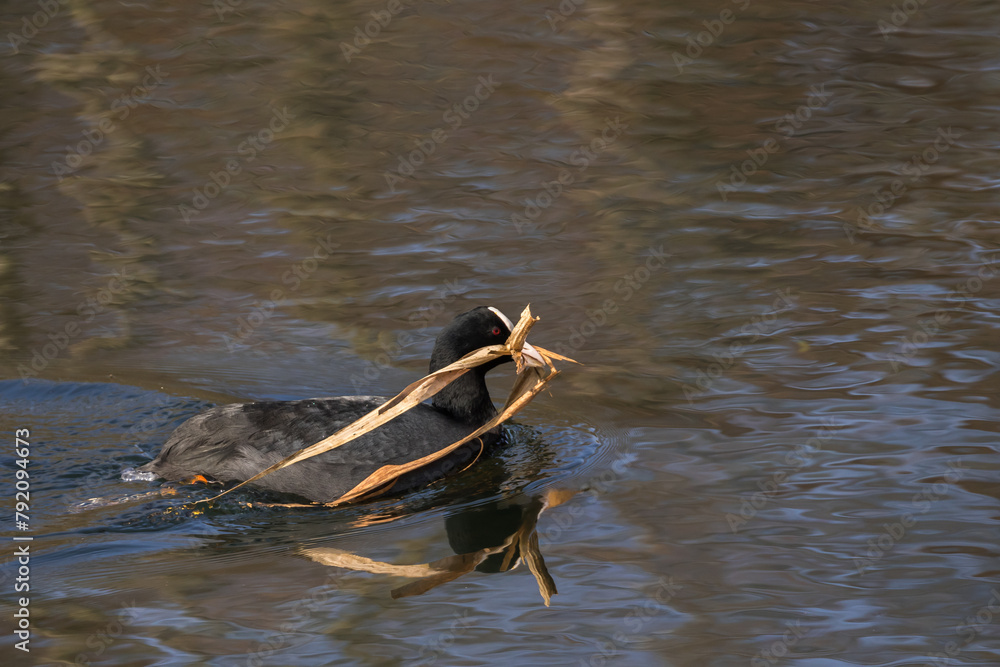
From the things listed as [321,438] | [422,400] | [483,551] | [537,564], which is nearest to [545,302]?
[422,400]

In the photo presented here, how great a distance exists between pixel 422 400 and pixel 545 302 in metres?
3.01

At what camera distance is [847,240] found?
9.95 meters

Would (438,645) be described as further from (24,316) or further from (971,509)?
(24,316)

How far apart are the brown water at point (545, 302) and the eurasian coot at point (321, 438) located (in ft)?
0.83

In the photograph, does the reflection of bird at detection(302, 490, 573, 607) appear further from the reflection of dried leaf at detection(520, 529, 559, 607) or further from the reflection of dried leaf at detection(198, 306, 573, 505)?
the reflection of dried leaf at detection(198, 306, 573, 505)

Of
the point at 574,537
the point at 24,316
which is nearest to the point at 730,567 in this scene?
the point at 574,537

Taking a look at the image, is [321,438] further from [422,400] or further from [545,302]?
[545,302]

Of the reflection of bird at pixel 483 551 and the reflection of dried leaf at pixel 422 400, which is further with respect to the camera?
the reflection of dried leaf at pixel 422 400

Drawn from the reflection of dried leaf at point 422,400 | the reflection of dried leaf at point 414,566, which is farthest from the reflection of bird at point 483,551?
the reflection of dried leaf at point 422,400

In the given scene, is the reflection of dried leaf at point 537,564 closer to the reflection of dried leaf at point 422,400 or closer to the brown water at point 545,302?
the brown water at point 545,302

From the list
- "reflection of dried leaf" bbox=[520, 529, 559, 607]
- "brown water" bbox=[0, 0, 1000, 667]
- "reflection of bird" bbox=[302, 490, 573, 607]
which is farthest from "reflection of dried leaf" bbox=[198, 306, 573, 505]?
"reflection of dried leaf" bbox=[520, 529, 559, 607]

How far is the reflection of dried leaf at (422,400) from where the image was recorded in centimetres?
623

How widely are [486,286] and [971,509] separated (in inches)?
178

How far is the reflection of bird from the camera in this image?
18.4 ft
